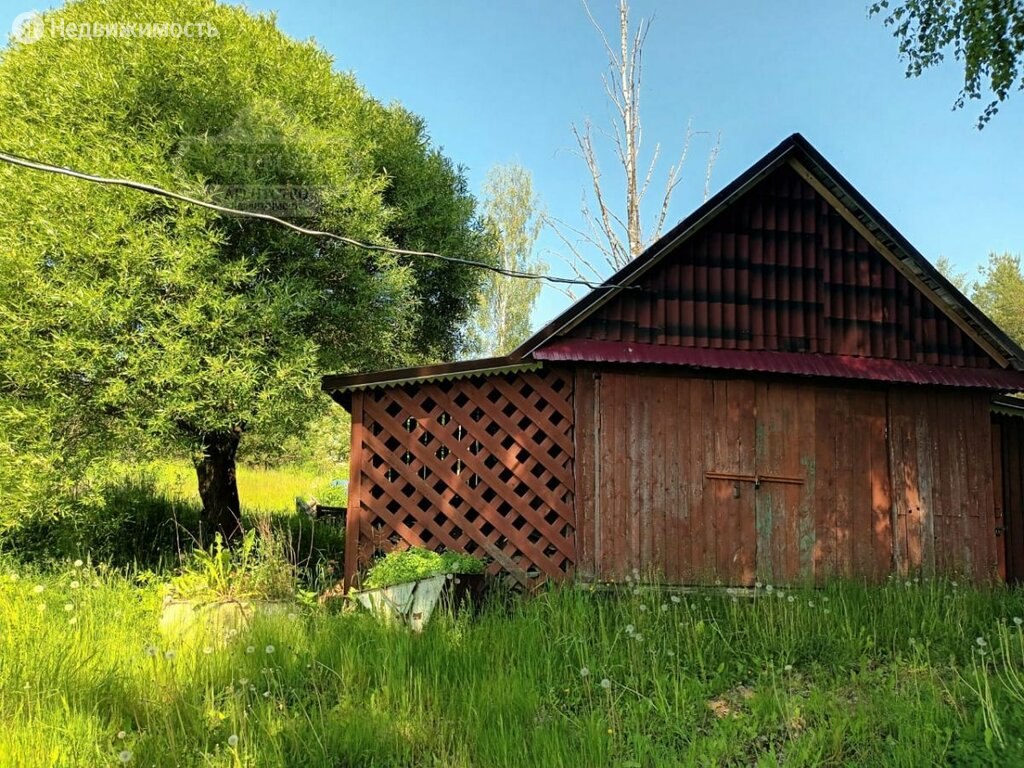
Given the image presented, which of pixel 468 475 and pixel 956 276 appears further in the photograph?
pixel 956 276

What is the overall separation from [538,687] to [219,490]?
7054mm

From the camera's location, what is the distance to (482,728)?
3539 mm

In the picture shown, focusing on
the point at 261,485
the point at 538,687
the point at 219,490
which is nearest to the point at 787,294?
the point at 538,687

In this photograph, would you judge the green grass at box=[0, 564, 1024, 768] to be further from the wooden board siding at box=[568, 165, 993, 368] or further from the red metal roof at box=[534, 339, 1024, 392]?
the wooden board siding at box=[568, 165, 993, 368]

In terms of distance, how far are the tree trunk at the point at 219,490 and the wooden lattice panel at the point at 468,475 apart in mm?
3189

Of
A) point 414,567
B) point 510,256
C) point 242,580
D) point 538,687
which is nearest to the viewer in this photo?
point 538,687

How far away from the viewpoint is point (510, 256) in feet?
97.2

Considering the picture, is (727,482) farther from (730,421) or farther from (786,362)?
(786,362)

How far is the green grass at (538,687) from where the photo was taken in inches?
131

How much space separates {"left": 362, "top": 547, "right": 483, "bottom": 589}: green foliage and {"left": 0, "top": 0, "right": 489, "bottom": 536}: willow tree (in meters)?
2.64

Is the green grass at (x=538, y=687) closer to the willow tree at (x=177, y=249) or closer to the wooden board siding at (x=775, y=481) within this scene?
the wooden board siding at (x=775, y=481)

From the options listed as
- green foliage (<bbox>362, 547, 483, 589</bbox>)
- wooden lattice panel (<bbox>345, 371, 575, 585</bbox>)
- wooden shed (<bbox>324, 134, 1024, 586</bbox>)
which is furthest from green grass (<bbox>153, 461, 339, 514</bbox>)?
green foliage (<bbox>362, 547, 483, 589</bbox>)

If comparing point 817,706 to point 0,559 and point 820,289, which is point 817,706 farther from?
point 0,559

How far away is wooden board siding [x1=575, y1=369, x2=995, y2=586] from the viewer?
7.13 m
